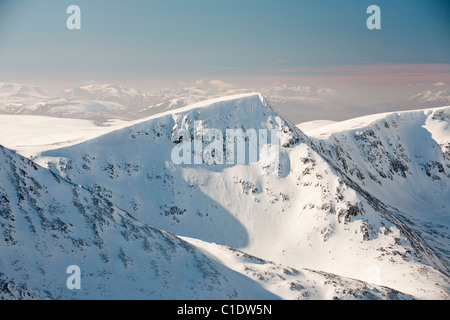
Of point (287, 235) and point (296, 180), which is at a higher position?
point (296, 180)

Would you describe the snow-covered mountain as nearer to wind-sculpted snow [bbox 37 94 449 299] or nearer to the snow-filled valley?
the snow-filled valley

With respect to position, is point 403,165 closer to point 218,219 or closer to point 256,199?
point 256,199

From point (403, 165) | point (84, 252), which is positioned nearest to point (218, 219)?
point (84, 252)

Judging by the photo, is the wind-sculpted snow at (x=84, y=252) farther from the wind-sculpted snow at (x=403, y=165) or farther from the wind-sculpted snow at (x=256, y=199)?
the wind-sculpted snow at (x=403, y=165)

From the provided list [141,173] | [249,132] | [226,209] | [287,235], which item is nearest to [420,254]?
[287,235]

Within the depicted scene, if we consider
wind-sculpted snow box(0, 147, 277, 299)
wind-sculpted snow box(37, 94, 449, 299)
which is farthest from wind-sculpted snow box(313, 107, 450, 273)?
wind-sculpted snow box(0, 147, 277, 299)

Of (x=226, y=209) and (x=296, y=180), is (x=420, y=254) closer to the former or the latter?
(x=296, y=180)
